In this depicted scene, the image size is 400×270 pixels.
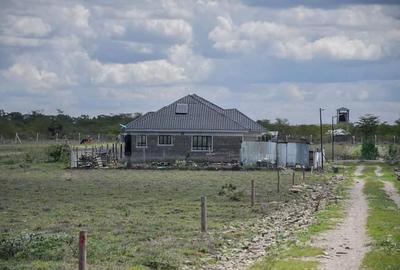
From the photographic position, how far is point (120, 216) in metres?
27.4

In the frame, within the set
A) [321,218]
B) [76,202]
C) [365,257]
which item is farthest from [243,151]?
[365,257]

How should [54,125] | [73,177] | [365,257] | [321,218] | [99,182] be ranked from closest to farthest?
[365,257] → [321,218] → [99,182] → [73,177] → [54,125]

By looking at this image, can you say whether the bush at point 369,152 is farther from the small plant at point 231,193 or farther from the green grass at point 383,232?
the small plant at point 231,193

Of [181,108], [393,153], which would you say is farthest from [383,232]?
[393,153]

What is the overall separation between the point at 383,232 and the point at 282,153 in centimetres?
4403

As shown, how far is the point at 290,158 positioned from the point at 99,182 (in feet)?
82.5

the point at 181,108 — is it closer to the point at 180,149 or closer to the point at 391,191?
the point at 180,149

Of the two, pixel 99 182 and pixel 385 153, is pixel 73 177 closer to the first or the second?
pixel 99 182

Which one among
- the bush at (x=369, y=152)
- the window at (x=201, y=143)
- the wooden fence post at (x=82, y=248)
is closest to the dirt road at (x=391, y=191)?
the wooden fence post at (x=82, y=248)

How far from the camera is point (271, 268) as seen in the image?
17078mm

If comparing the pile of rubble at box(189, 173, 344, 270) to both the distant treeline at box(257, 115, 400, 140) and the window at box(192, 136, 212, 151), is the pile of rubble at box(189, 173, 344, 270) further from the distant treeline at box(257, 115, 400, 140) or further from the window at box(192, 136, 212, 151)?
the distant treeline at box(257, 115, 400, 140)

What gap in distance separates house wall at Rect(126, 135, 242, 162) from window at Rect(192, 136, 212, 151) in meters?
0.38

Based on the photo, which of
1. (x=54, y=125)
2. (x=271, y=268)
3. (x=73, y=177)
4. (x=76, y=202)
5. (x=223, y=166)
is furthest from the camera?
(x=54, y=125)

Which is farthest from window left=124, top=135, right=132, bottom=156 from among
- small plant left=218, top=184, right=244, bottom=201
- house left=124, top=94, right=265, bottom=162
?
small plant left=218, top=184, right=244, bottom=201
